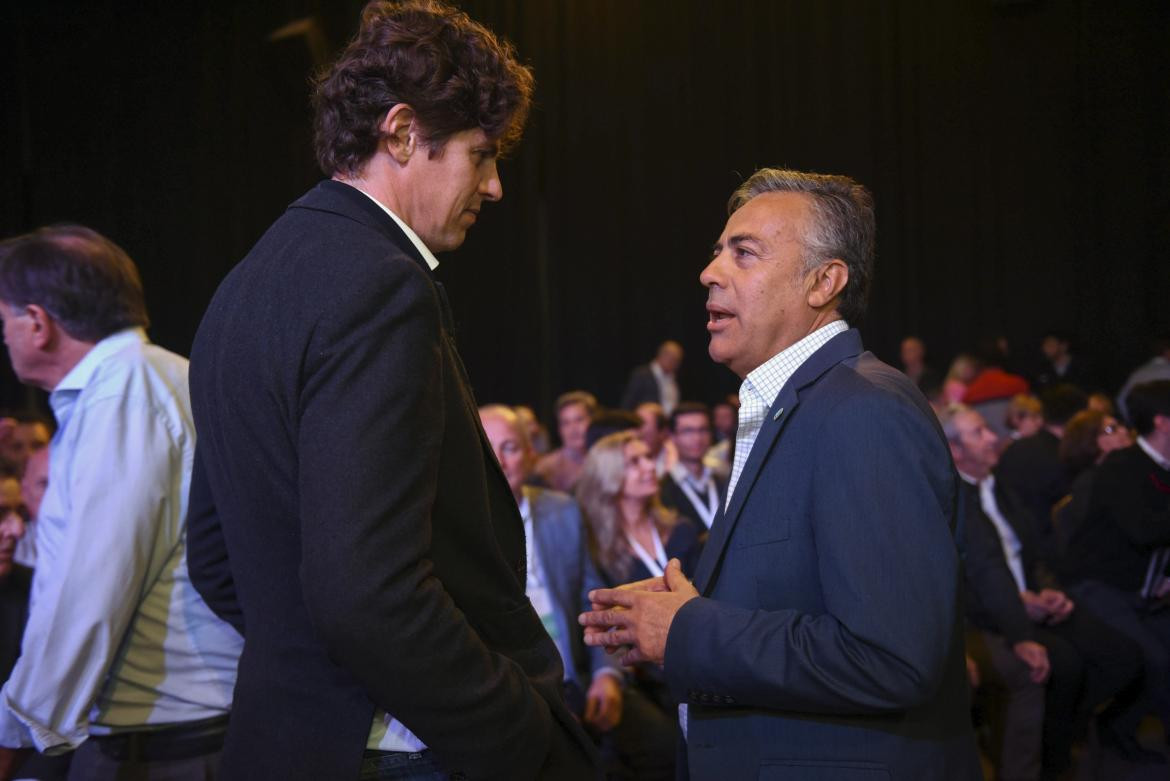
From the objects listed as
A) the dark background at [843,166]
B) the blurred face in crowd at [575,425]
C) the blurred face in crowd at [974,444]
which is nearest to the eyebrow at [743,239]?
the blurred face in crowd at [974,444]

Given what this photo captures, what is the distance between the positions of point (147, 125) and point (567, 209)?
4.02 m

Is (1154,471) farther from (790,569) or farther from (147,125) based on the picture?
(147,125)

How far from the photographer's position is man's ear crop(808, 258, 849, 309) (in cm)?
178

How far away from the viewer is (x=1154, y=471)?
4.17m

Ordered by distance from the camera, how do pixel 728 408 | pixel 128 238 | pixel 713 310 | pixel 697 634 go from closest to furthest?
pixel 697 634 → pixel 713 310 → pixel 728 408 → pixel 128 238

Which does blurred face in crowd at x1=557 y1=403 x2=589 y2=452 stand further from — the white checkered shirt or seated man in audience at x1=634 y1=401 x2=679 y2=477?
the white checkered shirt

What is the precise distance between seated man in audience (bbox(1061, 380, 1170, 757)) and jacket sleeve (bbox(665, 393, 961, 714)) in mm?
3038

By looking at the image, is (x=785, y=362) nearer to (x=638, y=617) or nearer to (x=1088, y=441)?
(x=638, y=617)

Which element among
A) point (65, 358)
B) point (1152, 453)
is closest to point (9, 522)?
point (65, 358)

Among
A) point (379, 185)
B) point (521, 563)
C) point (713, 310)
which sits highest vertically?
point (379, 185)

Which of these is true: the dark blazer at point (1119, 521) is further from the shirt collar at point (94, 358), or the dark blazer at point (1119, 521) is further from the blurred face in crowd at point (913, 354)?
the blurred face in crowd at point (913, 354)

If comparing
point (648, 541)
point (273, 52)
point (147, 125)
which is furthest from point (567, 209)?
point (648, 541)

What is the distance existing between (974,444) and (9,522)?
350 centimetres

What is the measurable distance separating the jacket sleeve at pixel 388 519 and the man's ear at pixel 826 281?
0.75 metres
